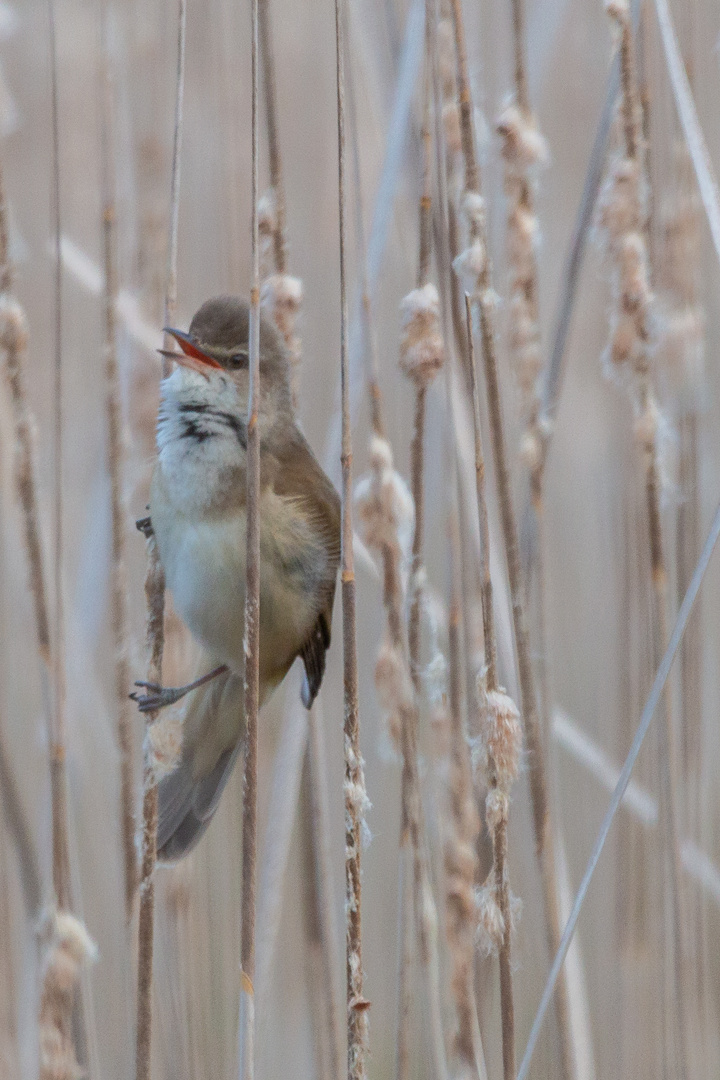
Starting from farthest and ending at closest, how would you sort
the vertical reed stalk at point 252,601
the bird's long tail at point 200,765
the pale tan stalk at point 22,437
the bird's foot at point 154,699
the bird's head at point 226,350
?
the bird's long tail at point 200,765 → the bird's head at point 226,350 → the bird's foot at point 154,699 → the pale tan stalk at point 22,437 → the vertical reed stalk at point 252,601

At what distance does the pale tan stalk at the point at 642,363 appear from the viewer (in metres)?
1.58

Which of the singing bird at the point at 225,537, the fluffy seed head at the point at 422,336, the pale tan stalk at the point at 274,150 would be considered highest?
the pale tan stalk at the point at 274,150

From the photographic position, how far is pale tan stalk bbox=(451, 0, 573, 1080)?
143 cm

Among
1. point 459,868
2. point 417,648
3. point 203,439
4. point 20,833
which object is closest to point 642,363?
point 417,648

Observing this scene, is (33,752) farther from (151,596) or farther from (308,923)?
(151,596)

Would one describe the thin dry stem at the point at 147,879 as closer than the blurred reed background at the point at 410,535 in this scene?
Yes

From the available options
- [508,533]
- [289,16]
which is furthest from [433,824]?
[289,16]

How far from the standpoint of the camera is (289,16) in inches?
103

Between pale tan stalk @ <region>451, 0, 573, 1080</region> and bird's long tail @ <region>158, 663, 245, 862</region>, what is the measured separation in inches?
17.3

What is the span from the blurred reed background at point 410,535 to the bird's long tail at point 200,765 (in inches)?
3.8

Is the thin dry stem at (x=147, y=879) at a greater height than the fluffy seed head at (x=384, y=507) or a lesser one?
lesser

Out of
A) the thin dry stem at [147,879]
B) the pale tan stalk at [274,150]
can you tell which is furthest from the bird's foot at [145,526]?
the pale tan stalk at [274,150]

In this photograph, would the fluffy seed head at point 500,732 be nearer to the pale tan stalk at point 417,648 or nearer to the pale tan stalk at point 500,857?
the pale tan stalk at point 500,857

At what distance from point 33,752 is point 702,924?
1.27 m
